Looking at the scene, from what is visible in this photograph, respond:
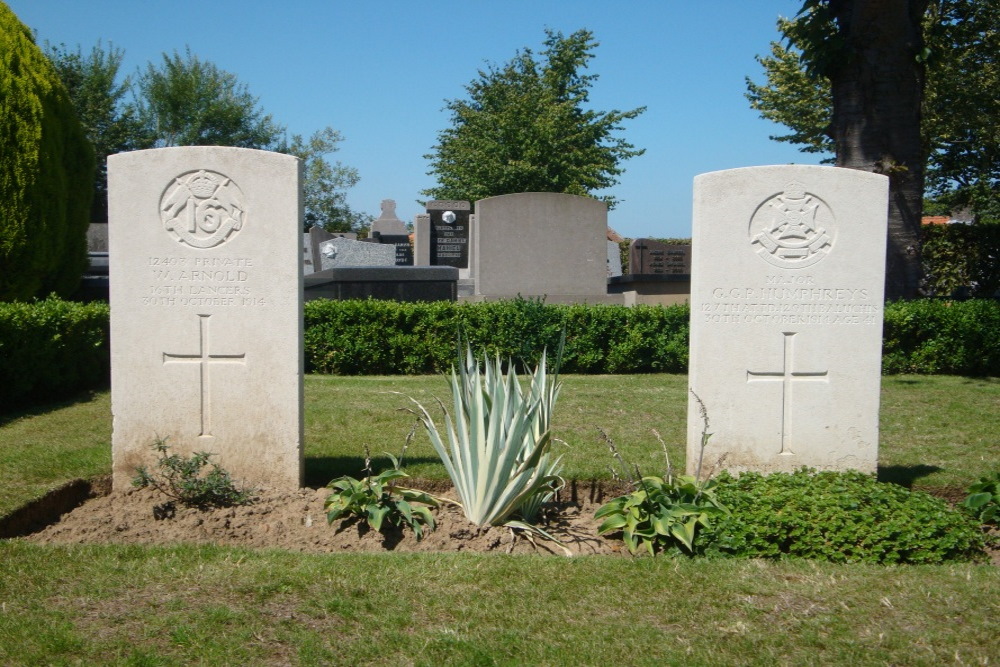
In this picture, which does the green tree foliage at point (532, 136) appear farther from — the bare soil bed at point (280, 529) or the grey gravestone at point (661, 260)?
the bare soil bed at point (280, 529)

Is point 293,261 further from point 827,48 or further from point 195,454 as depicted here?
point 827,48

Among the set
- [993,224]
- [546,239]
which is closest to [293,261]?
[546,239]

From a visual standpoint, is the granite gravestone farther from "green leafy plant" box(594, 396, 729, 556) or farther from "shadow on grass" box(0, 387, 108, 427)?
"green leafy plant" box(594, 396, 729, 556)

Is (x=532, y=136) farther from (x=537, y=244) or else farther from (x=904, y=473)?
(x=904, y=473)

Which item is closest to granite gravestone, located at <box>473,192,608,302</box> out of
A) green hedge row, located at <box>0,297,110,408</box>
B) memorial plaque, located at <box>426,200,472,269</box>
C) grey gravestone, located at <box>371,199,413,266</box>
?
green hedge row, located at <box>0,297,110,408</box>

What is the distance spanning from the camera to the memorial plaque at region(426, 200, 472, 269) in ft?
73.6

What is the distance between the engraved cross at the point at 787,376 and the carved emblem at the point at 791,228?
1.50ft

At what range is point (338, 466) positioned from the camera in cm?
570

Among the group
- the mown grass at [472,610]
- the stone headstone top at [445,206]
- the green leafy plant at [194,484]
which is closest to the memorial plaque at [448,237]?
the stone headstone top at [445,206]

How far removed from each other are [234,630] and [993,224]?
15594 millimetres

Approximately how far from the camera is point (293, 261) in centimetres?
494

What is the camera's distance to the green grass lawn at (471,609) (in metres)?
3.09

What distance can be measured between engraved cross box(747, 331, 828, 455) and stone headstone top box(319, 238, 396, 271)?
1657cm

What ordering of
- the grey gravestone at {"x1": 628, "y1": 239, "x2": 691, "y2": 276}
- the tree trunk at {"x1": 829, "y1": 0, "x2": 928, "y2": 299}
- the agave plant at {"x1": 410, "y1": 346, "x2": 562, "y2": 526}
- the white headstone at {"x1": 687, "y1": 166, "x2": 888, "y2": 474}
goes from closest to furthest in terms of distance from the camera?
the agave plant at {"x1": 410, "y1": 346, "x2": 562, "y2": 526}
the white headstone at {"x1": 687, "y1": 166, "x2": 888, "y2": 474}
the tree trunk at {"x1": 829, "y1": 0, "x2": 928, "y2": 299}
the grey gravestone at {"x1": 628, "y1": 239, "x2": 691, "y2": 276}
